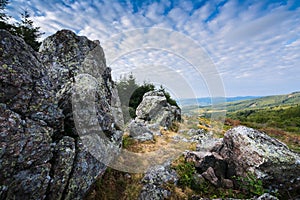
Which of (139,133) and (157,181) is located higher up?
(139,133)

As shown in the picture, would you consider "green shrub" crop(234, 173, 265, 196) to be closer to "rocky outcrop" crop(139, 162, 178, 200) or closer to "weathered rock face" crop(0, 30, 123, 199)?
"rocky outcrop" crop(139, 162, 178, 200)

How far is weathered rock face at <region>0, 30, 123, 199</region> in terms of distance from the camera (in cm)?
346

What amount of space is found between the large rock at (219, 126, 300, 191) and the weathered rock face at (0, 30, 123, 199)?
5.51m

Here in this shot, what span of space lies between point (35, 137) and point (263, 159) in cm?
747

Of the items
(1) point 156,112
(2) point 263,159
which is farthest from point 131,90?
(2) point 263,159

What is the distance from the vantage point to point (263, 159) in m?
5.84

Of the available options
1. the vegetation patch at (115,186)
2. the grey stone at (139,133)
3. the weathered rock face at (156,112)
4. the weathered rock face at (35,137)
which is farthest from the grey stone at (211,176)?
the weathered rock face at (156,112)

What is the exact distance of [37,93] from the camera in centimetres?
430

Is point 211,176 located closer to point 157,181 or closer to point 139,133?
point 157,181

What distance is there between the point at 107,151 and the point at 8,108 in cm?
353

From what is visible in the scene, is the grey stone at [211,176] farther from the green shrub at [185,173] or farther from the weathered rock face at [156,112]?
the weathered rock face at [156,112]

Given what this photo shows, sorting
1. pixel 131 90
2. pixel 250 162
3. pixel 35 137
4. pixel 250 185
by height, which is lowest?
pixel 250 185

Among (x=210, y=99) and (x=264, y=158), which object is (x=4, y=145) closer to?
(x=264, y=158)

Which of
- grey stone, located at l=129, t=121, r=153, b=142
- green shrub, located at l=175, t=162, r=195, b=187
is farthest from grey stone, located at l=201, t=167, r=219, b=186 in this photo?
grey stone, located at l=129, t=121, r=153, b=142
